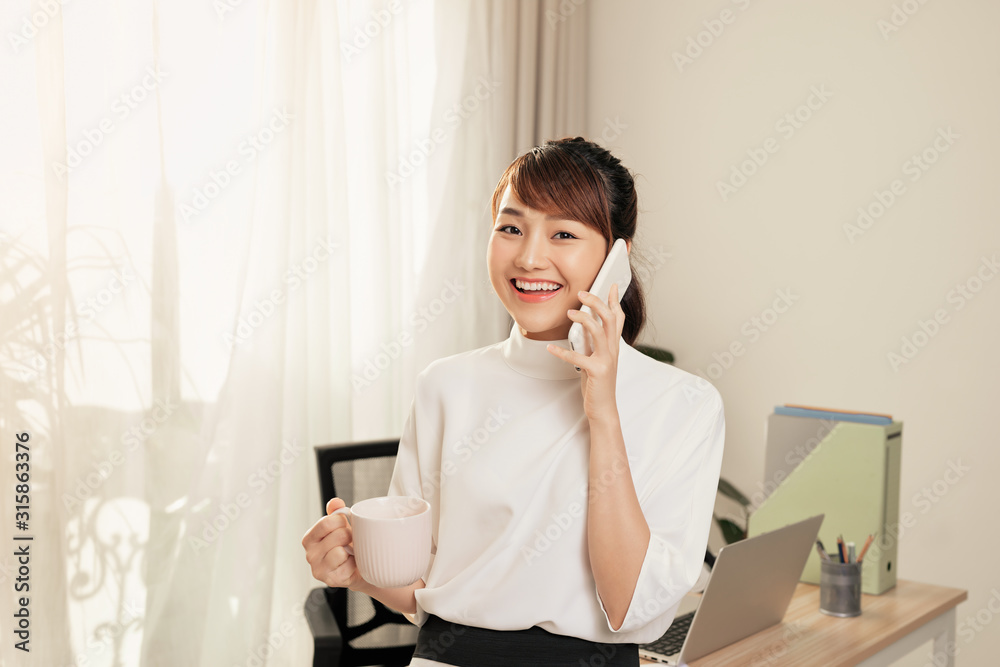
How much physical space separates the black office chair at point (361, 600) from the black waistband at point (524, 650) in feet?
2.65

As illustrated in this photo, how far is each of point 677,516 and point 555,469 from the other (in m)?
0.18

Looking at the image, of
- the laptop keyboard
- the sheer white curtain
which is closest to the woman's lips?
the laptop keyboard

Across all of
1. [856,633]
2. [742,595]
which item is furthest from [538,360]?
[856,633]

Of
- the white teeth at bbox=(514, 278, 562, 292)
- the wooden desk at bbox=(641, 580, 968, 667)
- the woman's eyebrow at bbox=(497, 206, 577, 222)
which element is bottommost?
the wooden desk at bbox=(641, 580, 968, 667)

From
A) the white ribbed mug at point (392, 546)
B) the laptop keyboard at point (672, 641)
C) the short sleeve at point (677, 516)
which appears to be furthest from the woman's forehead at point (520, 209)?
the laptop keyboard at point (672, 641)

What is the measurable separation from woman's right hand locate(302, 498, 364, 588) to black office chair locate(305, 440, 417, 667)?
796 millimetres

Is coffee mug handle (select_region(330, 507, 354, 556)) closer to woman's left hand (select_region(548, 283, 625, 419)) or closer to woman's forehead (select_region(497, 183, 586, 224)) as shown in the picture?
woman's left hand (select_region(548, 283, 625, 419))

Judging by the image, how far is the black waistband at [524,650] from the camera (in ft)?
3.68

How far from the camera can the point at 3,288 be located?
71.9 inches

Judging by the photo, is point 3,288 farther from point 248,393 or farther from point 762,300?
point 762,300

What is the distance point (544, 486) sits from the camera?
3.86ft

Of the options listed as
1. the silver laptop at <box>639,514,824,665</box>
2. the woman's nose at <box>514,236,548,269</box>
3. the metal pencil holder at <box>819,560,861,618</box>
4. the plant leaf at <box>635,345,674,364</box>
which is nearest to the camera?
the woman's nose at <box>514,236,548,269</box>

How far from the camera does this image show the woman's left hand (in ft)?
3.57

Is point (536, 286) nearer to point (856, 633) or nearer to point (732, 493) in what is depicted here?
point (856, 633)
